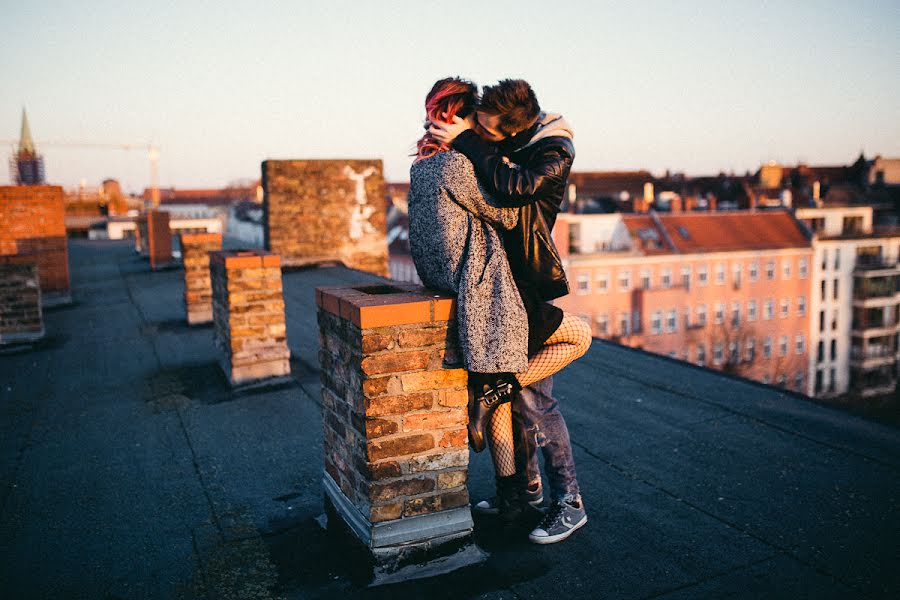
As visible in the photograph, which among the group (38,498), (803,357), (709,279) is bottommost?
(803,357)

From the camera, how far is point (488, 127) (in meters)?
2.76

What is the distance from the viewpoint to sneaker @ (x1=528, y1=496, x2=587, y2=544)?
3035 mm

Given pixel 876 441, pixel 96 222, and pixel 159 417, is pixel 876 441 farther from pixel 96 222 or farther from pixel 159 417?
pixel 96 222

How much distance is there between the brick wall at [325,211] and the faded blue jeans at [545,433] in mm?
10744

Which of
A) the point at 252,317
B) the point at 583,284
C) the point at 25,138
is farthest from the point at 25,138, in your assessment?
the point at 252,317

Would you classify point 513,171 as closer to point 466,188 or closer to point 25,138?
point 466,188

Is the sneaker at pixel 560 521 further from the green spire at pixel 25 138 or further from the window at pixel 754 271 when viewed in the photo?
the green spire at pixel 25 138

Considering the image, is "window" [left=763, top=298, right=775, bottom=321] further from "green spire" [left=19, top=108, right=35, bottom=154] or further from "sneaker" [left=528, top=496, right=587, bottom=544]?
"green spire" [left=19, top=108, right=35, bottom=154]

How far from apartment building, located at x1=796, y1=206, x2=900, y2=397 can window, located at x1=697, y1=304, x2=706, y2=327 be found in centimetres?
851

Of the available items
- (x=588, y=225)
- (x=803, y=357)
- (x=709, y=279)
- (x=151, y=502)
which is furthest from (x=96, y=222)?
(x=803, y=357)

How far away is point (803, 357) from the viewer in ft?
150

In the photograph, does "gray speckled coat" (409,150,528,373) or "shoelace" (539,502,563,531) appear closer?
"gray speckled coat" (409,150,528,373)

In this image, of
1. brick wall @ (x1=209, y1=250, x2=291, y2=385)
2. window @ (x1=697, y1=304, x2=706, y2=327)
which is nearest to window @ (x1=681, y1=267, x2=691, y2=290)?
window @ (x1=697, y1=304, x2=706, y2=327)

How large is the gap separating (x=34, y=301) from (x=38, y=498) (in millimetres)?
5388
